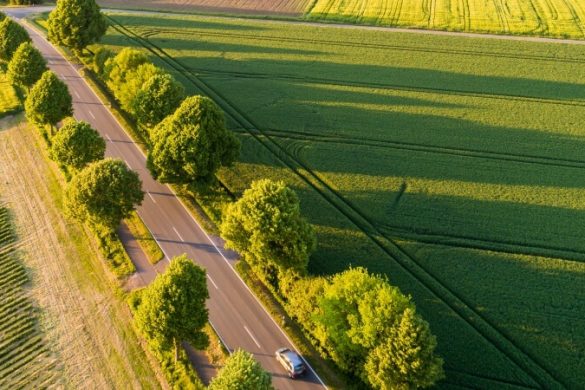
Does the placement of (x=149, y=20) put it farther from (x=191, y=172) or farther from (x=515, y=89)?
(x=515, y=89)

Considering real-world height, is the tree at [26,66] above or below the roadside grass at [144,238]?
above

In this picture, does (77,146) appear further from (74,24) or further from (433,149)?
(433,149)

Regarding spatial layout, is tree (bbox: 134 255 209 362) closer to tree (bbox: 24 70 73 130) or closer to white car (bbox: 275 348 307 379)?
white car (bbox: 275 348 307 379)

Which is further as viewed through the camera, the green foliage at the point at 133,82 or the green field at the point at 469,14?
the green field at the point at 469,14

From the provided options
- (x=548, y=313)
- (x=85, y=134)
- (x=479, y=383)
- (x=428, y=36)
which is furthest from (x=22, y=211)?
(x=428, y=36)

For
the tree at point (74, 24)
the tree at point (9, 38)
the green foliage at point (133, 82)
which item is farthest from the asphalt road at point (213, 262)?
the tree at point (9, 38)

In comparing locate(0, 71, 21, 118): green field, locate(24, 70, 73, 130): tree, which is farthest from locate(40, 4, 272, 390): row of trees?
locate(0, 71, 21, 118): green field

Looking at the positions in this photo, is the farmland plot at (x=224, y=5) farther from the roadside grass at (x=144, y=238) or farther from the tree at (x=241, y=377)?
the tree at (x=241, y=377)
